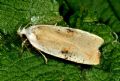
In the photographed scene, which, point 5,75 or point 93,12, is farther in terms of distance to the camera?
point 93,12

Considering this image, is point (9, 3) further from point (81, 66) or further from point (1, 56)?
point (81, 66)

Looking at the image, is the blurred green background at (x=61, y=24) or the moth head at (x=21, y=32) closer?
the blurred green background at (x=61, y=24)

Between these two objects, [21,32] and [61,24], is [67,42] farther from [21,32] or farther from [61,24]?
[21,32]

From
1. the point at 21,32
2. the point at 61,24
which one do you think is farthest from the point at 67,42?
the point at 21,32

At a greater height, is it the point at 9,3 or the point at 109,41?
the point at 9,3

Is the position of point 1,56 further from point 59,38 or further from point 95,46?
→ point 95,46

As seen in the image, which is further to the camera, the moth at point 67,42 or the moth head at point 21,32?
the moth head at point 21,32

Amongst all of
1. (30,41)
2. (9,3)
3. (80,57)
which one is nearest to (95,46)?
(80,57)
